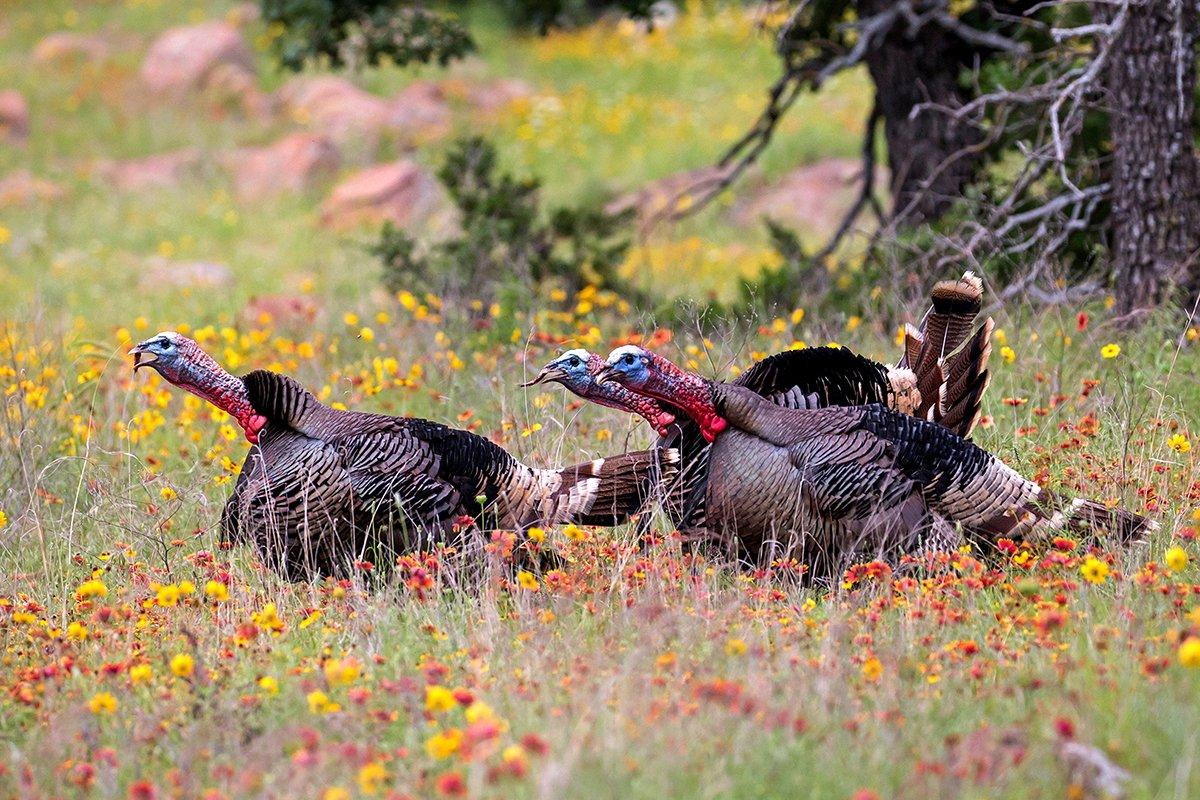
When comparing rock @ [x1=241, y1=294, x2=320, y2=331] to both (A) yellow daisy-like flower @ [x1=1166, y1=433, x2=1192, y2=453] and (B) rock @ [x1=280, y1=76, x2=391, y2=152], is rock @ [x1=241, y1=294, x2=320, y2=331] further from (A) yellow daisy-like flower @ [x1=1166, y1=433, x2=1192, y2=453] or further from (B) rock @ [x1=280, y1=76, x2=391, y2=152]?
(B) rock @ [x1=280, y1=76, x2=391, y2=152]

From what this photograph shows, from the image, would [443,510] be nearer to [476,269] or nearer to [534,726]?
[534,726]

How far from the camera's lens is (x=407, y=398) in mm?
7516

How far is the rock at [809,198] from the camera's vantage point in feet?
49.5

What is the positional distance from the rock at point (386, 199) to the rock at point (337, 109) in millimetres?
2197

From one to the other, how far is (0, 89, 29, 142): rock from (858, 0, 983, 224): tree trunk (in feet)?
45.7

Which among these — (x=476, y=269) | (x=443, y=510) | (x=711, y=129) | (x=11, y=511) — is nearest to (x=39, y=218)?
(x=711, y=129)

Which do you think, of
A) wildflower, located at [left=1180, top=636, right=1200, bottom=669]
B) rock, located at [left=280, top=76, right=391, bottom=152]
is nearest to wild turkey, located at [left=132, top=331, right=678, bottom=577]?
wildflower, located at [left=1180, top=636, right=1200, bottom=669]

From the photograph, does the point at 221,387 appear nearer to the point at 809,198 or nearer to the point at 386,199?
the point at 809,198

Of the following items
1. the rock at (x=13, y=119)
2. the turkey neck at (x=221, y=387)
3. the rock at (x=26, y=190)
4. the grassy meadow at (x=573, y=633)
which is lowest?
the rock at (x=26, y=190)

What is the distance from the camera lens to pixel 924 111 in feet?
30.0

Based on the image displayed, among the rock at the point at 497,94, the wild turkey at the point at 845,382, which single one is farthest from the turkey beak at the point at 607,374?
the rock at the point at 497,94

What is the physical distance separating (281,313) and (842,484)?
7.08m

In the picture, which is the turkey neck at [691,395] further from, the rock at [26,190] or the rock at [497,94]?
the rock at [497,94]

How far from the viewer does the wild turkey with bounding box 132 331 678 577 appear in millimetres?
4898
